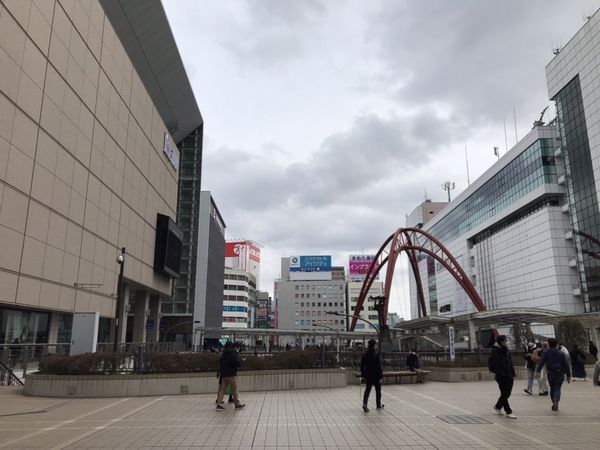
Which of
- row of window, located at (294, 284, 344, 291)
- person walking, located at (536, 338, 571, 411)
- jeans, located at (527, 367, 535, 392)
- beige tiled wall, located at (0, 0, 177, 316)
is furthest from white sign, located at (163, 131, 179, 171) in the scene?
row of window, located at (294, 284, 344, 291)

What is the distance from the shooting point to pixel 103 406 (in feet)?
40.3

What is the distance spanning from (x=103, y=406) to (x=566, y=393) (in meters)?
13.4

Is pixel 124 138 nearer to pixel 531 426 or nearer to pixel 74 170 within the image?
pixel 74 170

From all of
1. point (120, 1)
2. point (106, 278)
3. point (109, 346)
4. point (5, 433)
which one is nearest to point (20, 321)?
point (109, 346)

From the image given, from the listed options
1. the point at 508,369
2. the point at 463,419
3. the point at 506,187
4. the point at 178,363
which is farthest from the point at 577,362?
the point at 506,187

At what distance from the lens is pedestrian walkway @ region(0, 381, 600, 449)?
25.5 ft

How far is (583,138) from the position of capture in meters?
53.7

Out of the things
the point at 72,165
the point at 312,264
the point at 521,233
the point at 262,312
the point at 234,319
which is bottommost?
the point at 234,319

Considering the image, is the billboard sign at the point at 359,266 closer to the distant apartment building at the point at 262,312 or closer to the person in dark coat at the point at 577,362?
the distant apartment building at the point at 262,312

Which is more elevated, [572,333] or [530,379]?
[572,333]

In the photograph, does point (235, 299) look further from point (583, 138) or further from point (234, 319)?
point (583, 138)

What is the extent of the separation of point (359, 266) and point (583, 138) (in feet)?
321

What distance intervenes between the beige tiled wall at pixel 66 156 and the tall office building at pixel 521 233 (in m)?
47.7

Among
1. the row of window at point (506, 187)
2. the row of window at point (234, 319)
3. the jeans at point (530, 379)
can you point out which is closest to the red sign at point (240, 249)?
the row of window at point (234, 319)
